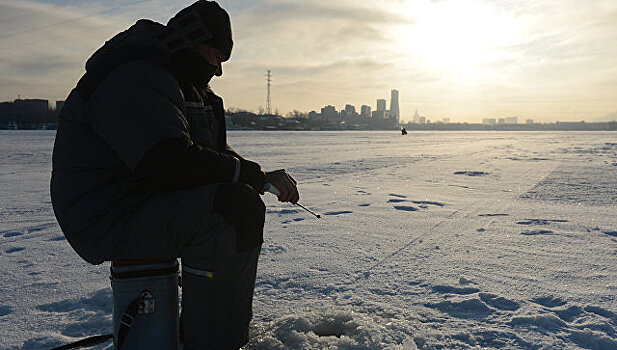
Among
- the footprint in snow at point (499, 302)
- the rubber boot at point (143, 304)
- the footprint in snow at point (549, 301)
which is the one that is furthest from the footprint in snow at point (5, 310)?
the footprint in snow at point (549, 301)

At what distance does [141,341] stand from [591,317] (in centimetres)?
211

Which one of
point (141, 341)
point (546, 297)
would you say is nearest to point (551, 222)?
point (546, 297)

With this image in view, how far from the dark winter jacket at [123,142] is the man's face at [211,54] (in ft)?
0.62

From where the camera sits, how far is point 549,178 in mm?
7961

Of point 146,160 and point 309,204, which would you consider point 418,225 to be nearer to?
point 309,204

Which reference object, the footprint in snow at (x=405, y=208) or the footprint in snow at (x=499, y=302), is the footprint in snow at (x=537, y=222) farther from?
the footprint in snow at (x=499, y=302)

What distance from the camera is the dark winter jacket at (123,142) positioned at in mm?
1291

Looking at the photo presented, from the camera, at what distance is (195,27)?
1544 mm

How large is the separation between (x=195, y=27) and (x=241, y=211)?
0.76 m

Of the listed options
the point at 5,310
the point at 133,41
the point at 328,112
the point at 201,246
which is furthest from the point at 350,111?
the point at 201,246

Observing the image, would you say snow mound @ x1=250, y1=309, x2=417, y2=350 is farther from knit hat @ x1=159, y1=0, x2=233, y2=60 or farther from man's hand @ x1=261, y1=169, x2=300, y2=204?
knit hat @ x1=159, y1=0, x2=233, y2=60

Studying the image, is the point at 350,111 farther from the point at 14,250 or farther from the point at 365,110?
the point at 14,250

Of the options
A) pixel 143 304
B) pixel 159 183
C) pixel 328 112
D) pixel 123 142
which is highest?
pixel 328 112

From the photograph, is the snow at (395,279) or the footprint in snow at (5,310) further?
the footprint in snow at (5,310)
